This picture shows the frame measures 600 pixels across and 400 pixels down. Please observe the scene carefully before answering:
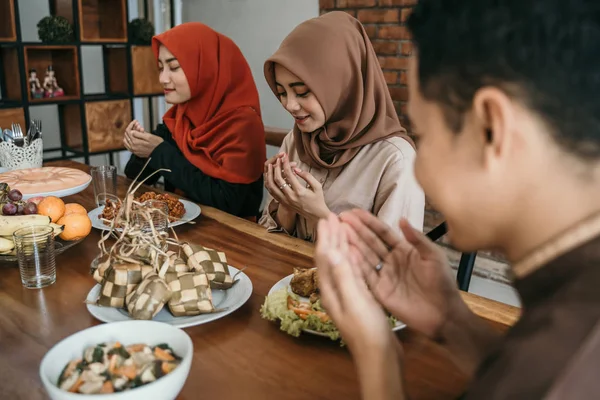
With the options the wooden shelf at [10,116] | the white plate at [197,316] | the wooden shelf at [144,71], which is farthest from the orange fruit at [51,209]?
the wooden shelf at [144,71]

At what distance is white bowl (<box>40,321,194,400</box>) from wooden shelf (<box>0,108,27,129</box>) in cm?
273

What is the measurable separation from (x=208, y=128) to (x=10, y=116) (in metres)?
1.51

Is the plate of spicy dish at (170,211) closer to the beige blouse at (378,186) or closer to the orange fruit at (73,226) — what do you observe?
Result: the orange fruit at (73,226)

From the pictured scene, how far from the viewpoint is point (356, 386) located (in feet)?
2.65

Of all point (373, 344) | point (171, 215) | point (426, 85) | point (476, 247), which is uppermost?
point (426, 85)

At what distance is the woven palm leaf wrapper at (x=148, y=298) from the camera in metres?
0.93

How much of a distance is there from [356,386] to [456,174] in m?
0.41

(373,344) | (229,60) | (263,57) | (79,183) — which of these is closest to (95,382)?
(373,344)

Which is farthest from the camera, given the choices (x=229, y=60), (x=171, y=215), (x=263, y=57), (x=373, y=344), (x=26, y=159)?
(x=263, y=57)

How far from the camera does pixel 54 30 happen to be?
319cm

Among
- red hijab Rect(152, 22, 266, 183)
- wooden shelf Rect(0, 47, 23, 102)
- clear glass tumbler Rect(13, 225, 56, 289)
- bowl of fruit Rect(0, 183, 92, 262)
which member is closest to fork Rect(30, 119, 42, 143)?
red hijab Rect(152, 22, 266, 183)

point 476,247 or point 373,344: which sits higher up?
point 476,247

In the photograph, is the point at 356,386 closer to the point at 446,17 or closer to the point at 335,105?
the point at 446,17

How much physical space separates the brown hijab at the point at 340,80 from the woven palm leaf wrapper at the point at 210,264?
2.43ft
